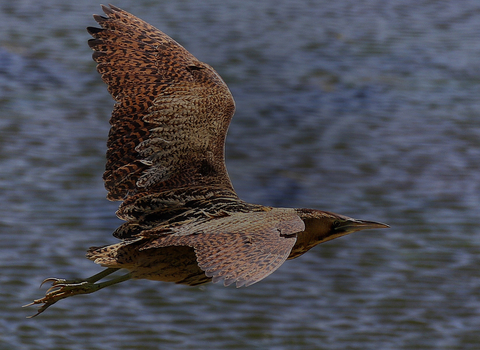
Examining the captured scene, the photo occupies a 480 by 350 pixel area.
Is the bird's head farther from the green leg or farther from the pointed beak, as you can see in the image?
the green leg

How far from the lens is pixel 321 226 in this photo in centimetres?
274

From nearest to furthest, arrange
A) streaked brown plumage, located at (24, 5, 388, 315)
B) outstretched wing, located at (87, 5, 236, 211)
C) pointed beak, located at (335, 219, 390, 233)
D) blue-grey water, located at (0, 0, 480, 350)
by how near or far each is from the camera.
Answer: streaked brown plumage, located at (24, 5, 388, 315), pointed beak, located at (335, 219, 390, 233), outstretched wing, located at (87, 5, 236, 211), blue-grey water, located at (0, 0, 480, 350)

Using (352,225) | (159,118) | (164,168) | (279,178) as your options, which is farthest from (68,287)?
(279,178)

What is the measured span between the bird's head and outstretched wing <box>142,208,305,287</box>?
162mm

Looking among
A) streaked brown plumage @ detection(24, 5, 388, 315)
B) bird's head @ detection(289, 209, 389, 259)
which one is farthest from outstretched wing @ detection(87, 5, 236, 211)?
bird's head @ detection(289, 209, 389, 259)

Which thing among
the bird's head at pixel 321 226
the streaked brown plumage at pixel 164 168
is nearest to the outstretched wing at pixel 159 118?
the streaked brown plumage at pixel 164 168

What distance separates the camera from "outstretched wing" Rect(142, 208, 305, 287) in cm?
211

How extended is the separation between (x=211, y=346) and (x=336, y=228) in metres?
2.40

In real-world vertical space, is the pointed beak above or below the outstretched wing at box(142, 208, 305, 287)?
below

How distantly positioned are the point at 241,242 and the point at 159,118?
76cm

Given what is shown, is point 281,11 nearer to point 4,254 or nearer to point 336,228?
point 4,254

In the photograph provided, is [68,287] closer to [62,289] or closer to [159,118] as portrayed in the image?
[62,289]

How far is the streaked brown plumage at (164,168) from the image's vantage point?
2.63 meters

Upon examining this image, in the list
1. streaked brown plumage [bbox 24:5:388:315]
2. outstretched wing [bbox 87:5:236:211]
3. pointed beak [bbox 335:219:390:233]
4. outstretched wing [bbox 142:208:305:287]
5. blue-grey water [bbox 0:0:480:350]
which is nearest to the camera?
outstretched wing [bbox 142:208:305:287]
